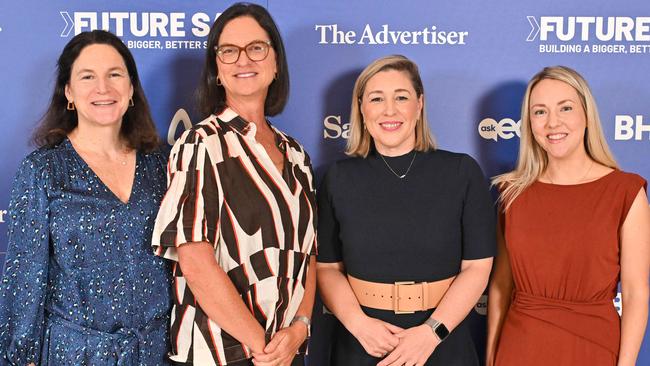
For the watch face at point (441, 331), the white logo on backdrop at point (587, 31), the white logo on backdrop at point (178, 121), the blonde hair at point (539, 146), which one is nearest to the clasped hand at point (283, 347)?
the watch face at point (441, 331)

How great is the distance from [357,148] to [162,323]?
31.2 inches

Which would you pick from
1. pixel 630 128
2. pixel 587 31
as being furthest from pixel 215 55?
pixel 630 128

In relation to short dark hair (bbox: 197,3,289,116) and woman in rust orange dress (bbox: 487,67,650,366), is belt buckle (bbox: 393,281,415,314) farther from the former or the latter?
short dark hair (bbox: 197,3,289,116)

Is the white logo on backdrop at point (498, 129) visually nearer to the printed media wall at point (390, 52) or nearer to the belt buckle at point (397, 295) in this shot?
the printed media wall at point (390, 52)

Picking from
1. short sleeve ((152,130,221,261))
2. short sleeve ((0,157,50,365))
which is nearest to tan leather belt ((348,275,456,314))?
short sleeve ((152,130,221,261))

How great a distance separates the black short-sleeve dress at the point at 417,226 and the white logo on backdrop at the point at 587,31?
0.65 meters

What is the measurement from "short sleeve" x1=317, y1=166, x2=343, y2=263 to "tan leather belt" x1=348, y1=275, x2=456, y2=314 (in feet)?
0.51

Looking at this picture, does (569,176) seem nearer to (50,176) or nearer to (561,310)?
(561,310)

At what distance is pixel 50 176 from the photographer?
1694 mm

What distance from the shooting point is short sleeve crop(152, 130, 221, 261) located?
5.35ft


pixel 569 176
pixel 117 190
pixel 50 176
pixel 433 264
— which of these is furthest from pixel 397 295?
pixel 50 176

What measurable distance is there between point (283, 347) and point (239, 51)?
0.83 metres

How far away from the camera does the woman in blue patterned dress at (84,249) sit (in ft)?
5.52

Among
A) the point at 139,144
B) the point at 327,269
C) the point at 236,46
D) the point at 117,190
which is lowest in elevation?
the point at 327,269
